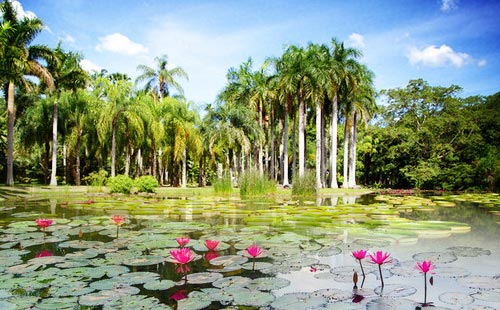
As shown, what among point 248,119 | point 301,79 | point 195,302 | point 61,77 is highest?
point 61,77

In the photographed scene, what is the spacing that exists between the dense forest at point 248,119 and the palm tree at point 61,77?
0.08 m

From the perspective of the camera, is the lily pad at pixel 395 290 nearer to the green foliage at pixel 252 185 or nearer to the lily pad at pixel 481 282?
the lily pad at pixel 481 282

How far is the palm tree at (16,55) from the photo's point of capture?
21.4 metres

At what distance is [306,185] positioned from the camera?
19.1 m

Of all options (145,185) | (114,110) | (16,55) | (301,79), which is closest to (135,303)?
(145,185)

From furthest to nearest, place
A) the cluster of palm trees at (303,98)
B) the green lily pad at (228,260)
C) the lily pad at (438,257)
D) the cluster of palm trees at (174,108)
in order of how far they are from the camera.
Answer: the cluster of palm trees at (303,98)
the cluster of palm trees at (174,108)
the lily pad at (438,257)
the green lily pad at (228,260)

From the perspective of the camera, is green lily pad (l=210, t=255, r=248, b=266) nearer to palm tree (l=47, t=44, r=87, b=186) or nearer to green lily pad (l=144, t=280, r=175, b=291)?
green lily pad (l=144, t=280, r=175, b=291)

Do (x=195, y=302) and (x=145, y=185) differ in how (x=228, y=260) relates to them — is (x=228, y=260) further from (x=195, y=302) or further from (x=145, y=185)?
(x=145, y=185)

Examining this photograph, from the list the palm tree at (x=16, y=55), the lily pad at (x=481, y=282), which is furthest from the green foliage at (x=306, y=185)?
the palm tree at (x=16, y=55)

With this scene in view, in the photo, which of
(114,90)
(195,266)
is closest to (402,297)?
(195,266)

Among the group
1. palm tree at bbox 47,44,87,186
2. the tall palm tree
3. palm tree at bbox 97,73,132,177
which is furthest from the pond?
palm tree at bbox 47,44,87,186

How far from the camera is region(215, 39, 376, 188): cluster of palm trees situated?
2605 centimetres

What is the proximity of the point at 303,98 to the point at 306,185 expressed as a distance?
9328 millimetres

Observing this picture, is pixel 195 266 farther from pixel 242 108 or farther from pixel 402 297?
pixel 242 108
